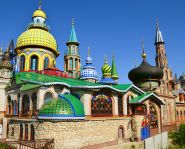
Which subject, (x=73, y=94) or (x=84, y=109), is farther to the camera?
(x=73, y=94)

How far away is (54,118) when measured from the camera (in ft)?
49.5

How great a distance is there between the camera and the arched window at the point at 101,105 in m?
18.4

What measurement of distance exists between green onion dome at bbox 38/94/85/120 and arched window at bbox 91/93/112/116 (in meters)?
1.80

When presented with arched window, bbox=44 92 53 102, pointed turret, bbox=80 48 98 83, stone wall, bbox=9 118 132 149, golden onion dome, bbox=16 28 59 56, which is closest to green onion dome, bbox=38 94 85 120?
stone wall, bbox=9 118 132 149

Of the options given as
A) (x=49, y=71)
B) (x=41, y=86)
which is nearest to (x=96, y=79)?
(x=49, y=71)

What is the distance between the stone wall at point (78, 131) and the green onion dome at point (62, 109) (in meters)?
0.52

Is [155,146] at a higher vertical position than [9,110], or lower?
lower

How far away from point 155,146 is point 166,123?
14.6 m

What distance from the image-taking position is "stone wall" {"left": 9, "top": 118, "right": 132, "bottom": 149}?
15.1 m

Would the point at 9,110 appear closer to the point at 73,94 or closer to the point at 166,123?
the point at 73,94

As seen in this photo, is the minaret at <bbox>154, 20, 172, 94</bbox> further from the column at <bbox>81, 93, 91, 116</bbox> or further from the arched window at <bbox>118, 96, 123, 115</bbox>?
the column at <bbox>81, 93, 91, 116</bbox>

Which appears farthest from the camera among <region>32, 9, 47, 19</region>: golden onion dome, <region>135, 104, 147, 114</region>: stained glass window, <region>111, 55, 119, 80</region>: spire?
<region>111, 55, 119, 80</region>: spire

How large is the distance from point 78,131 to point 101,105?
3.86 metres

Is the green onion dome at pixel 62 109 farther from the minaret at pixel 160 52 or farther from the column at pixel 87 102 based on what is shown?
the minaret at pixel 160 52
